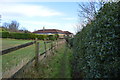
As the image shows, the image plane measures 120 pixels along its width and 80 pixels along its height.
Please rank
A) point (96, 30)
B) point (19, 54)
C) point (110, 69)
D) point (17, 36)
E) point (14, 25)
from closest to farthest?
point (110, 69), point (96, 30), point (19, 54), point (17, 36), point (14, 25)

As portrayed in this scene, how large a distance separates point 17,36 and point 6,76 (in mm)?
31739

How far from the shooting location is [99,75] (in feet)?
8.70

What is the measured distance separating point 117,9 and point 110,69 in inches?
40.1

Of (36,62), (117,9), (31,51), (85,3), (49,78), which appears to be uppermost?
(85,3)

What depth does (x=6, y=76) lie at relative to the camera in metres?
3.16

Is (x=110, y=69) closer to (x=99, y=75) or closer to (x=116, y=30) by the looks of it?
(x=99, y=75)

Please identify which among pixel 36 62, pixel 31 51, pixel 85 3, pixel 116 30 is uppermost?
pixel 85 3

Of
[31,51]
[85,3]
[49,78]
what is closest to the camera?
[49,78]

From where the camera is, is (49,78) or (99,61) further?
(49,78)

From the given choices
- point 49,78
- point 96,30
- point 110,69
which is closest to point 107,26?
point 96,30

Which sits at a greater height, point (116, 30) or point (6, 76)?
point (116, 30)

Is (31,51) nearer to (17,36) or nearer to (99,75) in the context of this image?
(99,75)

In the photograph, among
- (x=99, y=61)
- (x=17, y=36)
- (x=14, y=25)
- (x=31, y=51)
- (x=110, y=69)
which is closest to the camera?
(x=110, y=69)

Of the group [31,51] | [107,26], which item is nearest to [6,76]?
[107,26]
